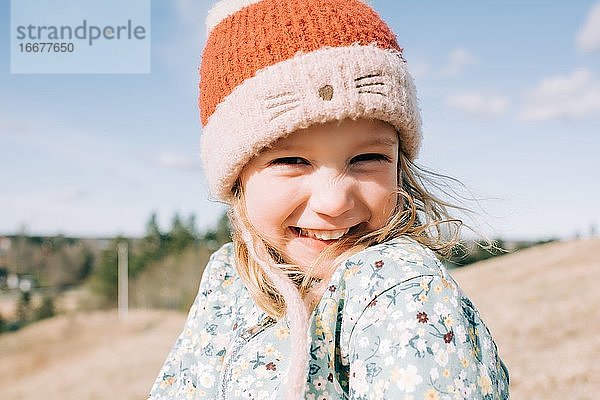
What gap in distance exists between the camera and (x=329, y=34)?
176 cm

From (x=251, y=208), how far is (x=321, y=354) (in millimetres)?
466

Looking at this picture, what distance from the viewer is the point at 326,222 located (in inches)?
66.1

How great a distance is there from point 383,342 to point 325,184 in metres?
0.42

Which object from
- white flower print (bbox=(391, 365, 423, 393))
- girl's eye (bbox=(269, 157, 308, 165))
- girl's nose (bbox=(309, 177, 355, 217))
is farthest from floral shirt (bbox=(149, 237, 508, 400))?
girl's eye (bbox=(269, 157, 308, 165))

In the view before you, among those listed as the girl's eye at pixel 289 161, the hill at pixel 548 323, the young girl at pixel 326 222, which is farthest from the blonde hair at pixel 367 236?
the hill at pixel 548 323

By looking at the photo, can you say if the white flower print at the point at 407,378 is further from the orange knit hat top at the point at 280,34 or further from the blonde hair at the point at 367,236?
the orange knit hat top at the point at 280,34

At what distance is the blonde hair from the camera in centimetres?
170

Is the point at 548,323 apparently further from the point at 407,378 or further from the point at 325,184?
the point at 407,378

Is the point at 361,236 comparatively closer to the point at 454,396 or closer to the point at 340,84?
the point at 340,84

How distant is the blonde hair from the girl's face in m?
0.03

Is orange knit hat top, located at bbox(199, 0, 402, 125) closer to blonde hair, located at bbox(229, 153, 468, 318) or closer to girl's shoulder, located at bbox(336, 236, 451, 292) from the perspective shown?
blonde hair, located at bbox(229, 153, 468, 318)

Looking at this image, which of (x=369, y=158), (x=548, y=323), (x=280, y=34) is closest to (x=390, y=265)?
(x=369, y=158)

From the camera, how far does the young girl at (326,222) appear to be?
4.50 ft

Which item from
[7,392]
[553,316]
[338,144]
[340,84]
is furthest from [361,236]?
[7,392]
